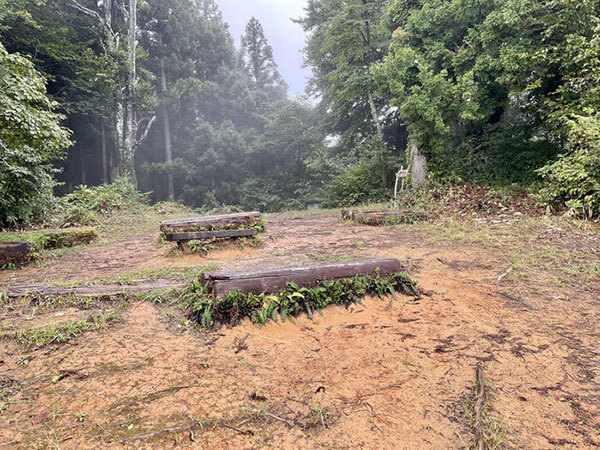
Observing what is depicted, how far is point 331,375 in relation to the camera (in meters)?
1.86

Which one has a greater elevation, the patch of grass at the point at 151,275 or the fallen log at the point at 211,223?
the fallen log at the point at 211,223

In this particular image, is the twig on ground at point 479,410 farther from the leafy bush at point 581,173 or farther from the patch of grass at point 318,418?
the leafy bush at point 581,173

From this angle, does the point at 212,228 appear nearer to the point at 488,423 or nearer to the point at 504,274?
the point at 504,274

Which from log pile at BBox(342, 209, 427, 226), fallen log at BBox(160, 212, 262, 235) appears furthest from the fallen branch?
fallen log at BBox(160, 212, 262, 235)

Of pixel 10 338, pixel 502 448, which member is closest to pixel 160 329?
pixel 10 338

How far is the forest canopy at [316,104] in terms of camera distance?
6695 mm

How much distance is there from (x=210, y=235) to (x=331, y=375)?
3.73m

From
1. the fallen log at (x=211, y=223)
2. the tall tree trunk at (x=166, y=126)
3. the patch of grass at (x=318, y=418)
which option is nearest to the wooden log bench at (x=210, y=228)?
the fallen log at (x=211, y=223)

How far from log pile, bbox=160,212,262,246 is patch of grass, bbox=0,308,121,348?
8.06ft

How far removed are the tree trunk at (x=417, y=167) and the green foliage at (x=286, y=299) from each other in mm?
7798

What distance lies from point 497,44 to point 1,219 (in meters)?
13.8

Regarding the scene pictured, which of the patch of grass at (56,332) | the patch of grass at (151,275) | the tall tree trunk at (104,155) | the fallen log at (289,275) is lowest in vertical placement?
the patch of grass at (56,332)

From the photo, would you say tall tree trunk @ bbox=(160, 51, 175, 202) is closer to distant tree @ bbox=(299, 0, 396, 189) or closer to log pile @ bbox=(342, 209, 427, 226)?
distant tree @ bbox=(299, 0, 396, 189)

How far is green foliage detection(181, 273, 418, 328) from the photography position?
98.3 inches
